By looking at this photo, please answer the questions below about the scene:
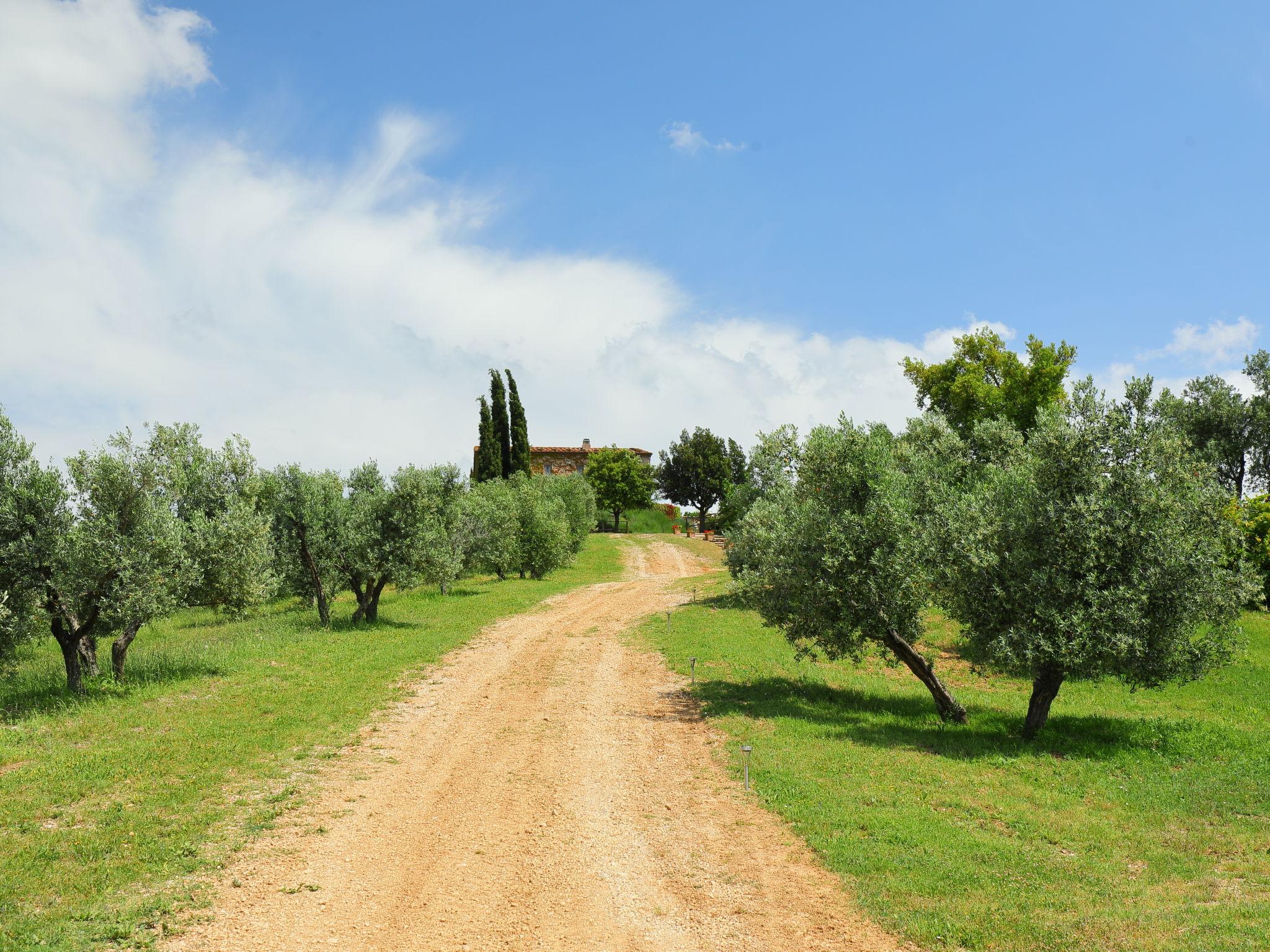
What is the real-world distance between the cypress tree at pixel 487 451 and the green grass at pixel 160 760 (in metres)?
55.2

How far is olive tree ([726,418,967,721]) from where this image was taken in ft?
72.8

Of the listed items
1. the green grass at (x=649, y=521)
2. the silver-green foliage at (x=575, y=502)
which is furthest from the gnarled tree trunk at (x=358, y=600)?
the green grass at (x=649, y=521)

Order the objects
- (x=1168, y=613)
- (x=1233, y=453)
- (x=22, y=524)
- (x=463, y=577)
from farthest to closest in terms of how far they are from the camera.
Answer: (x=463, y=577), (x=1233, y=453), (x=22, y=524), (x=1168, y=613)

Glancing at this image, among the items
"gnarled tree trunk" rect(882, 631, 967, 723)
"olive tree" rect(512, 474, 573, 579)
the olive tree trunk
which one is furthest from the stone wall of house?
"gnarled tree trunk" rect(882, 631, 967, 723)

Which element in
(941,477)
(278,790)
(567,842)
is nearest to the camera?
(567,842)

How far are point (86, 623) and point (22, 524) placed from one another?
3.44m

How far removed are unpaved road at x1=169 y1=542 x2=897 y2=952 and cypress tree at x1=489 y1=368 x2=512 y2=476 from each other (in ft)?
233

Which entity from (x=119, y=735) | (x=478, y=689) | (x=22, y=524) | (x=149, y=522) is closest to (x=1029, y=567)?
(x=478, y=689)

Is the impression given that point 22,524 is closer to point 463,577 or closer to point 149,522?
point 149,522

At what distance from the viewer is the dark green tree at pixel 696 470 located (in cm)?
12075

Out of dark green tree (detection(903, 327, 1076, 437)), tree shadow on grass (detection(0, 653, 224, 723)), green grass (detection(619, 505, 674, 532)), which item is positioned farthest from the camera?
green grass (detection(619, 505, 674, 532))

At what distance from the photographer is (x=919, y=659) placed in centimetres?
2331

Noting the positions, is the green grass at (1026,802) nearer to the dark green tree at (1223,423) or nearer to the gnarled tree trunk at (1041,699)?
the gnarled tree trunk at (1041,699)

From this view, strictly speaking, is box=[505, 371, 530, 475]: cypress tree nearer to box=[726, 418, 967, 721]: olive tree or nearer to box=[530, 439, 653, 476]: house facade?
box=[530, 439, 653, 476]: house facade
